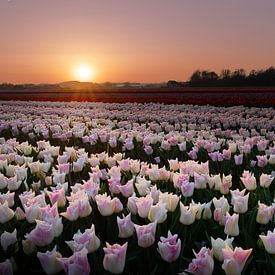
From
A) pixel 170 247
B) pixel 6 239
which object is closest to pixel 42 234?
pixel 6 239

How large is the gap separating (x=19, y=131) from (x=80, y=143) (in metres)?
2.42

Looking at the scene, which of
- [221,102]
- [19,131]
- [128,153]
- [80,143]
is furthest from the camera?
[221,102]

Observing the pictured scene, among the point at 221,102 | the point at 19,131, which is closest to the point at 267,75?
the point at 221,102

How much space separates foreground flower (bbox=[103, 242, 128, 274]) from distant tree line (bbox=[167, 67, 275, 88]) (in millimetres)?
40400

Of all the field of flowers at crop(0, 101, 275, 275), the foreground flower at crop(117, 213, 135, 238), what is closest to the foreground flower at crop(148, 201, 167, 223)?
the field of flowers at crop(0, 101, 275, 275)

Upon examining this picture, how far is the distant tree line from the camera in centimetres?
4262

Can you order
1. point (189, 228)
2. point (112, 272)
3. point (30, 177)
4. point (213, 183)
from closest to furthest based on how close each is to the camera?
point (112, 272)
point (189, 228)
point (213, 183)
point (30, 177)

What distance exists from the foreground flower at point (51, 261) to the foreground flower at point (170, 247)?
18.4 inches

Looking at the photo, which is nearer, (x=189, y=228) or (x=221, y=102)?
(x=189, y=228)

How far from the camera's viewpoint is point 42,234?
215cm

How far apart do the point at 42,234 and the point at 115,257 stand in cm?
47

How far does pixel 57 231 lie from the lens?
91.3 inches

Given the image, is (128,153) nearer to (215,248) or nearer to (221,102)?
(215,248)

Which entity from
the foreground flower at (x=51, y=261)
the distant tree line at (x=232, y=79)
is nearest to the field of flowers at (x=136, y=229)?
the foreground flower at (x=51, y=261)
